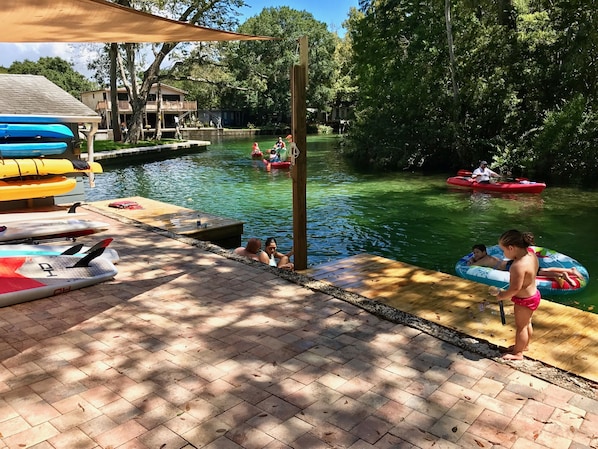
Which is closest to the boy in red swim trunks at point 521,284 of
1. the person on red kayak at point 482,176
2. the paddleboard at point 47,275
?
the paddleboard at point 47,275

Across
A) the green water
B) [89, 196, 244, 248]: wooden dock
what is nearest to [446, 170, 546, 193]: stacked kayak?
the green water

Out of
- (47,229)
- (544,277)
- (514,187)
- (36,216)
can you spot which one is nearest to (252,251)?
(47,229)

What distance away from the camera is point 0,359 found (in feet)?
13.5

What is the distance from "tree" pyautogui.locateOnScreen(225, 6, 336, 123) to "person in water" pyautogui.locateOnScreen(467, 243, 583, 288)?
153 ft

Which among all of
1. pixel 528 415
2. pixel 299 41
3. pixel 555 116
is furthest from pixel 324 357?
pixel 555 116

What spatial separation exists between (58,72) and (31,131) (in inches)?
3090

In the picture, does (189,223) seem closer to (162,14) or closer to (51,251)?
(51,251)

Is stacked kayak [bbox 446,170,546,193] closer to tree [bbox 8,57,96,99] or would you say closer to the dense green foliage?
the dense green foliage

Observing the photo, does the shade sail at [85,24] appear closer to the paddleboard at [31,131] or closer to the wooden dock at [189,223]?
the paddleboard at [31,131]

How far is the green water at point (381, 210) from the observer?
35.0ft

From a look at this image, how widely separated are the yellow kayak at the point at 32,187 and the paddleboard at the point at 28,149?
46 centimetres

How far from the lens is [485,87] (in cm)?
2164

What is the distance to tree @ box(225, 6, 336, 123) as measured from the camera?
5562 cm

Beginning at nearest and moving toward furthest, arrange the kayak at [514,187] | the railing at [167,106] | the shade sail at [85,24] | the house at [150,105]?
the shade sail at [85,24], the kayak at [514,187], the house at [150,105], the railing at [167,106]
